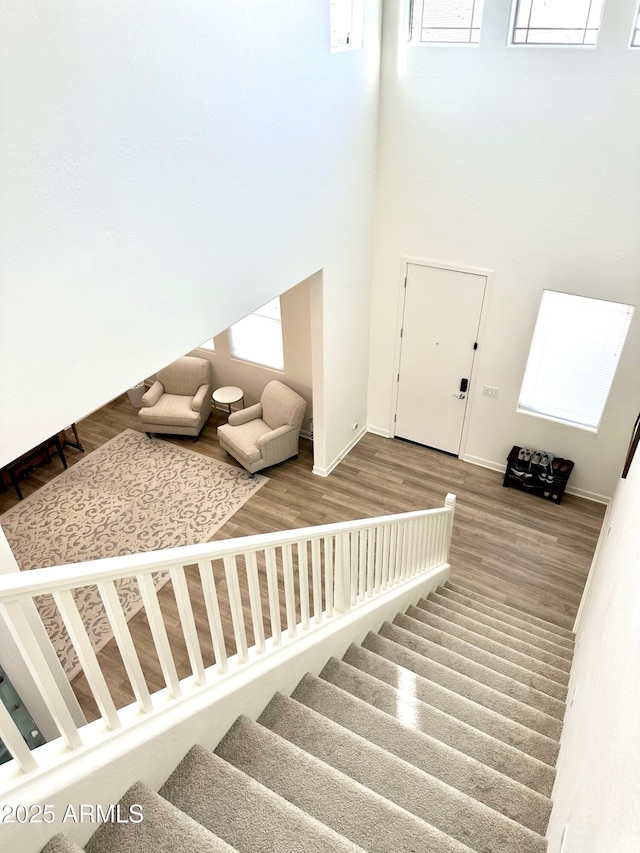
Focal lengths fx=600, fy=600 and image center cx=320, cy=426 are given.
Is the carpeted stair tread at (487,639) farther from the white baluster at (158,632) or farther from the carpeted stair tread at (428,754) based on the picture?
the white baluster at (158,632)

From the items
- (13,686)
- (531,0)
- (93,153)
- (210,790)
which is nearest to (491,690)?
(210,790)

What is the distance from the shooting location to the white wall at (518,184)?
4.97 metres

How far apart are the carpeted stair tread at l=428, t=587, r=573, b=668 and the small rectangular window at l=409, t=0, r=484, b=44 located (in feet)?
16.0

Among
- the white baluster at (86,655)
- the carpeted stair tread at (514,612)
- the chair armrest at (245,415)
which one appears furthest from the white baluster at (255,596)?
the chair armrest at (245,415)

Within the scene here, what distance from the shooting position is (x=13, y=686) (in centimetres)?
310

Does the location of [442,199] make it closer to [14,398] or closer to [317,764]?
[14,398]

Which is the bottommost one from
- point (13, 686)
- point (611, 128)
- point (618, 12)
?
point (13, 686)

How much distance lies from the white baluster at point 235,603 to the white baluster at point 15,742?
0.82 meters

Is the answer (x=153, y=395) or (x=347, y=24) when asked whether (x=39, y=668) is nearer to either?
(x=347, y=24)

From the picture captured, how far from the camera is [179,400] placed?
7.78 metres

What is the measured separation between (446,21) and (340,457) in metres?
4.50

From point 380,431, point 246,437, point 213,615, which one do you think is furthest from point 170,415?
point 213,615

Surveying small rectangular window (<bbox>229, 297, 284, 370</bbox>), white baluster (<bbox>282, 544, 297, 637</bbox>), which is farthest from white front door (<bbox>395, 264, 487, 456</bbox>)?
white baluster (<bbox>282, 544, 297, 637</bbox>)

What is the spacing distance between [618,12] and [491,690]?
4972 millimetres
